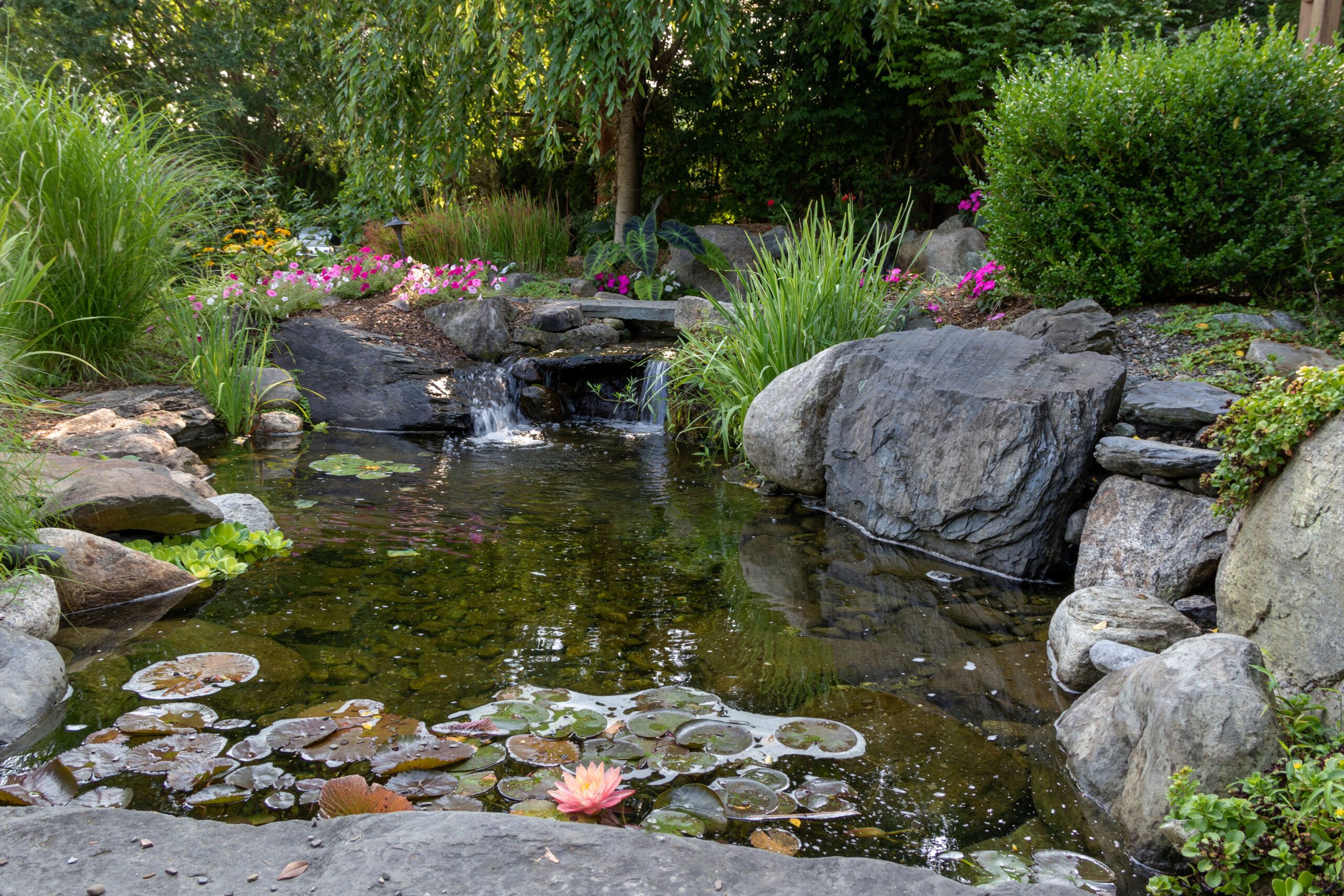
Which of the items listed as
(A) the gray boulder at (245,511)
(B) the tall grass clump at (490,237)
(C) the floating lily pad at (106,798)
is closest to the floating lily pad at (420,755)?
(C) the floating lily pad at (106,798)

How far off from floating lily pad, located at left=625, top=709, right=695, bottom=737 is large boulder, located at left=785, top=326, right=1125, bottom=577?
6.67 ft

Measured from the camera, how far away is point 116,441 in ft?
14.7

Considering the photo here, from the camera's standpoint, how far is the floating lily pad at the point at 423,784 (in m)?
1.96

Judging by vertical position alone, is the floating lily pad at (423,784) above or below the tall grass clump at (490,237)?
below

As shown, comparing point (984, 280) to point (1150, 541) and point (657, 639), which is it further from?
point (657, 639)

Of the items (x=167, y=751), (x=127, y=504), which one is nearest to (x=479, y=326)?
(x=127, y=504)

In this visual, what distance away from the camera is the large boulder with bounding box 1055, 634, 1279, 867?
1826 millimetres

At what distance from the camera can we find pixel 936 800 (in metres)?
2.04

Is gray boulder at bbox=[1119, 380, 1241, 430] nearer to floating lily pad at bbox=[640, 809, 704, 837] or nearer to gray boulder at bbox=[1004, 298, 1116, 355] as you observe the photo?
gray boulder at bbox=[1004, 298, 1116, 355]

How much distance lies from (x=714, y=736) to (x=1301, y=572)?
1.58m

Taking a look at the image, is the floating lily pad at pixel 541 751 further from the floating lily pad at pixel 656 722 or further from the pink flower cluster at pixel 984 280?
the pink flower cluster at pixel 984 280

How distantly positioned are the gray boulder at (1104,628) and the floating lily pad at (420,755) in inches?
72.4

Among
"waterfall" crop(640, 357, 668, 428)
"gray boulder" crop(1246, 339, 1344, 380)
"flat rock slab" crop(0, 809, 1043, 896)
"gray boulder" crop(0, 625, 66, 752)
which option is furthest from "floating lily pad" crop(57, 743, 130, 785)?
"waterfall" crop(640, 357, 668, 428)

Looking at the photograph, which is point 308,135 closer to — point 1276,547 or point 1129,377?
point 1129,377
